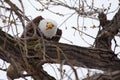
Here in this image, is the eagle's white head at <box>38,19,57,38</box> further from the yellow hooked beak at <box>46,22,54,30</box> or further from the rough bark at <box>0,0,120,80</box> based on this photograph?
the rough bark at <box>0,0,120,80</box>

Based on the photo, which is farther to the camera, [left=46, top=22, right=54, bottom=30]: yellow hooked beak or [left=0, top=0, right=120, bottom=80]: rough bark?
[left=46, top=22, right=54, bottom=30]: yellow hooked beak

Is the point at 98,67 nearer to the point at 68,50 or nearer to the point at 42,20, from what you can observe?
the point at 68,50

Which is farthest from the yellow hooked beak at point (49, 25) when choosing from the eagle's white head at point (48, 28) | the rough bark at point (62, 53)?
the rough bark at point (62, 53)

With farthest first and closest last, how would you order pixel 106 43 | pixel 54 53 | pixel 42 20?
1. pixel 42 20
2. pixel 106 43
3. pixel 54 53

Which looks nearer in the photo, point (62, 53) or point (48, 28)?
point (62, 53)

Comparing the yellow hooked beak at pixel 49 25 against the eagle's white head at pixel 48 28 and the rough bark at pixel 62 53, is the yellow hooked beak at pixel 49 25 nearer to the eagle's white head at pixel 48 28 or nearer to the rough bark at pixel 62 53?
the eagle's white head at pixel 48 28

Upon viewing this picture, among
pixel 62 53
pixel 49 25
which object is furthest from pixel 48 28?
pixel 62 53

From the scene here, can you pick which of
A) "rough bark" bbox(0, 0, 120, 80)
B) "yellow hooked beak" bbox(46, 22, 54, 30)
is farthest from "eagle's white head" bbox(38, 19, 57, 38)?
"rough bark" bbox(0, 0, 120, 80)

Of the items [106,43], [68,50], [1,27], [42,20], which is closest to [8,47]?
[1,27]

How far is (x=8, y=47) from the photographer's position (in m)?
2.30

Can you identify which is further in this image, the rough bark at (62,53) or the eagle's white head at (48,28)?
the eagle's white head at (48,28)

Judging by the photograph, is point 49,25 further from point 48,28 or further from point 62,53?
point 62,53

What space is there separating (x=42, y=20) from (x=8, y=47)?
1.63m

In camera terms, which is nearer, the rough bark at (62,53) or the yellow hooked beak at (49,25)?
the rough bark at (62,53)
